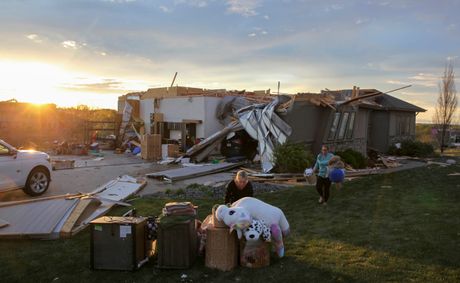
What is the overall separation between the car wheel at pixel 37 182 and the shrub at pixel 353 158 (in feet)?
39.3

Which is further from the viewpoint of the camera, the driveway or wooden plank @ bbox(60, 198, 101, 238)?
the driveway

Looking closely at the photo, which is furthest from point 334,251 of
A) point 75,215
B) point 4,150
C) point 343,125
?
point 343,125

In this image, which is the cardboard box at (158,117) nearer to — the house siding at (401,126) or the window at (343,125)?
the window at (343,125)

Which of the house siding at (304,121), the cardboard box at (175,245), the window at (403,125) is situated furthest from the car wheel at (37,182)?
the window at (403,125)

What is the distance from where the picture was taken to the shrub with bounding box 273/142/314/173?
49.9ft

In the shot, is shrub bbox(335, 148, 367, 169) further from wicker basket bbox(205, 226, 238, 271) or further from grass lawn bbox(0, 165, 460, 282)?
wicker basket bbox(205, 226, 238, 271)

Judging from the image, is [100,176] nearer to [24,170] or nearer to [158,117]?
[24,170]

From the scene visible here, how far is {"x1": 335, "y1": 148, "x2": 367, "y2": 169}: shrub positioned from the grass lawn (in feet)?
26.2

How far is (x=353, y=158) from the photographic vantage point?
18484 mm

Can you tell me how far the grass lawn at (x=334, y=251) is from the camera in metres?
5.38

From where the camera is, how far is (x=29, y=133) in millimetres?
26672

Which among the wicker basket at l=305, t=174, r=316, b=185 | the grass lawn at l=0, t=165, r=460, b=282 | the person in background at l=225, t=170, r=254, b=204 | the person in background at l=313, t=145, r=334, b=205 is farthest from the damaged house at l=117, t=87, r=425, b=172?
the person in background at l=225, t=170, r=254, b=204

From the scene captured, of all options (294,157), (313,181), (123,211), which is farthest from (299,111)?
(123,211)

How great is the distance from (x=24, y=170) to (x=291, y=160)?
28.7 feet
